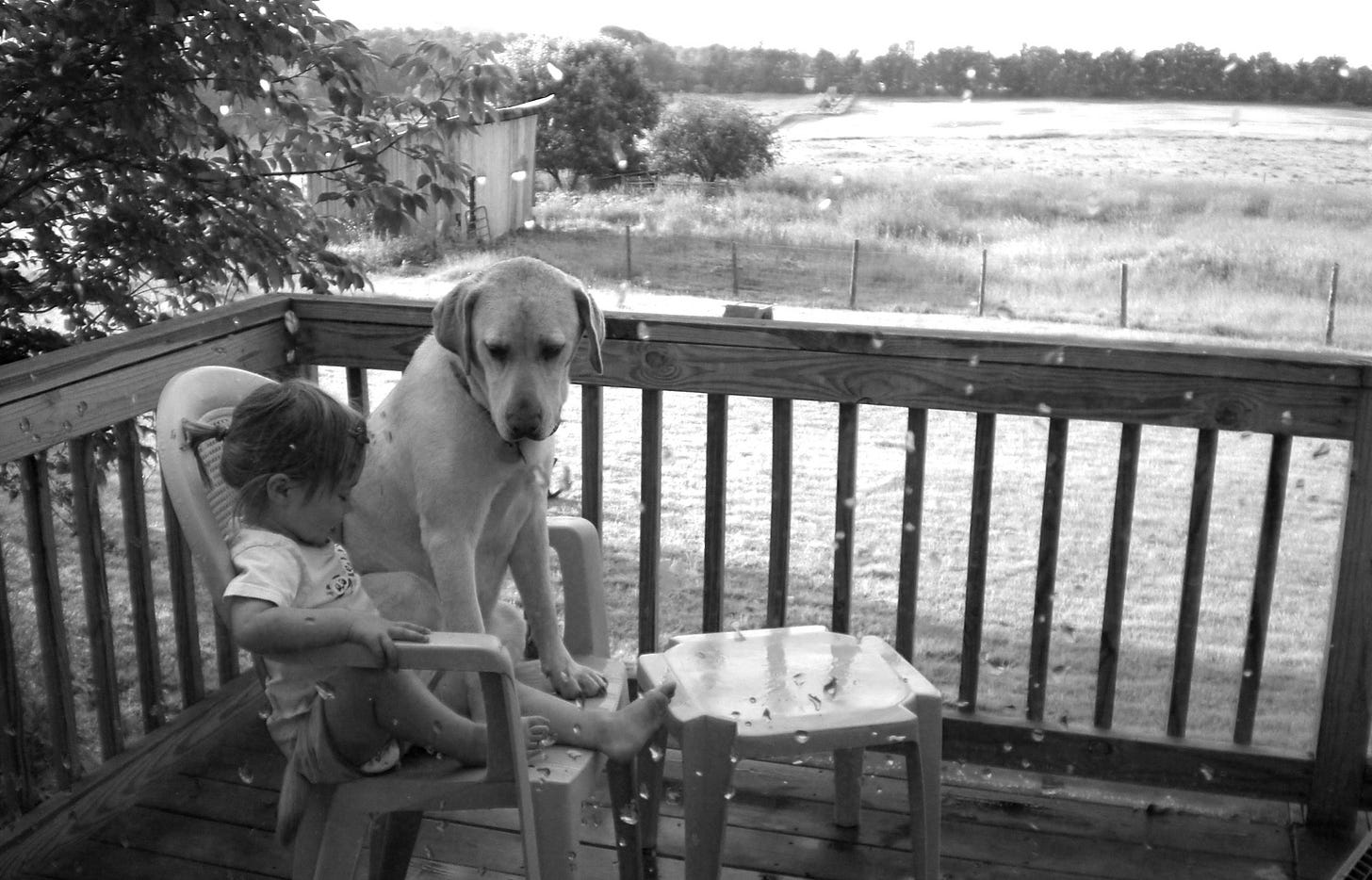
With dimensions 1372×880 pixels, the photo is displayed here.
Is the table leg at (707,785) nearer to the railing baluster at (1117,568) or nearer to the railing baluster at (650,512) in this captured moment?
the railing baluster at (650,512)

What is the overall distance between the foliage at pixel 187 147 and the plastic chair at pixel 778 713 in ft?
4.91

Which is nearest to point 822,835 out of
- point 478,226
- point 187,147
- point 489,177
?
point 478,226

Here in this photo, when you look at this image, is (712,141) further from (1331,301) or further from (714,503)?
(1331,301)

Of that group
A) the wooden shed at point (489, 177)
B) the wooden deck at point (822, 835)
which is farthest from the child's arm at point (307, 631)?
the wooden shed at point (489, 177)

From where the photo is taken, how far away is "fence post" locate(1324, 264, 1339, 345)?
7.86 ft

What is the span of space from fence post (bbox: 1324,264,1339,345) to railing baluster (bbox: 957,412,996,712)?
2.42 feet

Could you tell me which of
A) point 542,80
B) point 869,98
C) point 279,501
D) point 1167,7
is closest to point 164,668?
point 542,80

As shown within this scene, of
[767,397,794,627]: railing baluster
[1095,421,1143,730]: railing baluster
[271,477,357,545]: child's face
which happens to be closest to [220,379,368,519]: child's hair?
[271,477,357,545]: child's face

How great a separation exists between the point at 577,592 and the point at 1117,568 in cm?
108

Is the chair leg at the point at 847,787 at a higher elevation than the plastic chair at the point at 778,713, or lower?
lower

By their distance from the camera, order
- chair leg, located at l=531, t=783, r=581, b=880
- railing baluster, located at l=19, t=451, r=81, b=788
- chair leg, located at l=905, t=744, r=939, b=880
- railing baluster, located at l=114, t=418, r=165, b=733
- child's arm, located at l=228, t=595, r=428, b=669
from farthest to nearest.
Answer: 1. railing baluster, located at l=114, t=418, r=165, b=733
2. railing baluster, located at l=19, t=451, r=81, b=788
3. chair leg, located at l=905, t=744, r=939, b=880
4. chair leg, located at l=531, t=783, r=581, b=880
5. child's arm, located at l=228, t=595, r=428, b=669

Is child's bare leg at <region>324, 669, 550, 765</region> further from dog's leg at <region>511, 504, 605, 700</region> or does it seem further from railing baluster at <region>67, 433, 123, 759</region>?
railing baluster at <region>67, 433, 123, 759</region>

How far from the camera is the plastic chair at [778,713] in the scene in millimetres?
1749

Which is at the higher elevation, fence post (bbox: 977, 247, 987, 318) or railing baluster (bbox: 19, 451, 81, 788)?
fence post (bbox: 977, 247, 987, 318)
